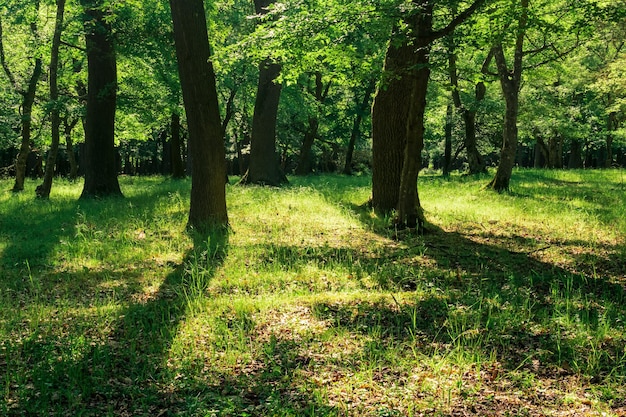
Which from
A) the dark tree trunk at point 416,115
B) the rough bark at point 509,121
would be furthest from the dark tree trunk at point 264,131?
the dark tree trunk at point 416,115

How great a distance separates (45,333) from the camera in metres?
4.82

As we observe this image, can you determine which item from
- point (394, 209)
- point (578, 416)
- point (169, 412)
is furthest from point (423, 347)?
point (394, 209)

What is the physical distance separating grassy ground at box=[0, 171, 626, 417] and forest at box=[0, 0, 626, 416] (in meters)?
0.03

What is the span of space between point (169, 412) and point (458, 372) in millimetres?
2374

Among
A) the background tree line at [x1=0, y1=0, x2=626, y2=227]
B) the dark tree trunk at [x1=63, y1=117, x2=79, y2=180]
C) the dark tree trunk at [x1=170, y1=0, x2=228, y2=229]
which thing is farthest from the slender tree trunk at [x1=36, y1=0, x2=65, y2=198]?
the dark tree trunk at [x1=63, y1=117, x2=79, y2=180]

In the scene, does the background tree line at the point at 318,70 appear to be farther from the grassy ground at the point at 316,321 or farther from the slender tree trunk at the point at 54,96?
the grassy ground at the point at 316,321

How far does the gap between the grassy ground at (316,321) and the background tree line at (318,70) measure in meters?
2.23

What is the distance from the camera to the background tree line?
797 cm

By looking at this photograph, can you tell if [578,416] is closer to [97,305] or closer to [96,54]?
[97,305]

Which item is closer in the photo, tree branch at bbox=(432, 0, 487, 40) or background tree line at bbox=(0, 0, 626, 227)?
tree branch at bbox=(432, 0, 487, 40)

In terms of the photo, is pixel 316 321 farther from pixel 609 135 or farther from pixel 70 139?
pixel 609 135

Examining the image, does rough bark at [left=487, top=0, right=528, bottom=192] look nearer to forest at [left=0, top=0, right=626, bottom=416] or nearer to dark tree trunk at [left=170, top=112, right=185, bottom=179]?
forest at [left=0, top=0, right=626, bottom=416]

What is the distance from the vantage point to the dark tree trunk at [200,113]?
28.7ft

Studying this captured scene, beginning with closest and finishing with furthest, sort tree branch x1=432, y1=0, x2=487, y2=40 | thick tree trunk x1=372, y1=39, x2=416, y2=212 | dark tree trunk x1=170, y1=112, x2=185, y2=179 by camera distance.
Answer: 1. tree branch x1=432, y1=0, x2=487, y2=40
2. thick tree trunk x1=372, y1=39, x2=416, y2=212
3. dark tree trunk x1=170, y1=112, x2=185, y2=179
